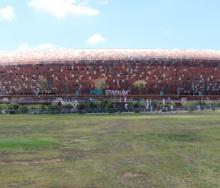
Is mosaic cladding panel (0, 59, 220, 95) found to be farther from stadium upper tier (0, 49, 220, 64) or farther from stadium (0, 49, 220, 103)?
stadium upper tier (0, 49, 220, 64)

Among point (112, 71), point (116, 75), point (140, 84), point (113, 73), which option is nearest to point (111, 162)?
point (140, 84)

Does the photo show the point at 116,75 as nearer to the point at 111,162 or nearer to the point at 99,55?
the point at 99,55

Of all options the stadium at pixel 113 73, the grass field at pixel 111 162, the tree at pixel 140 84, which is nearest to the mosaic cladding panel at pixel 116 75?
the stadium at pixel 113 73

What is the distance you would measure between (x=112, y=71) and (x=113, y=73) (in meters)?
0.44

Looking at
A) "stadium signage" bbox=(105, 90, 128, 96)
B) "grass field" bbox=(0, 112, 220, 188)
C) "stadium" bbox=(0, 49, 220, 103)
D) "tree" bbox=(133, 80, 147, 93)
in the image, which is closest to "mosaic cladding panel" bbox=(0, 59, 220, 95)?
"stadium" bbox=(0, 49, 220, 103)

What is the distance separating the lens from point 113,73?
7875cm

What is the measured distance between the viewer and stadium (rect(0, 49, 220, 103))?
78062 millimetres

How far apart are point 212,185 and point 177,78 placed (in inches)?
2796

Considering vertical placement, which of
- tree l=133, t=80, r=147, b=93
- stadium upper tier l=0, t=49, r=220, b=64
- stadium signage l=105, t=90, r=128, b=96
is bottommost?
stadium signage l=105, t=90, r=128, b=96

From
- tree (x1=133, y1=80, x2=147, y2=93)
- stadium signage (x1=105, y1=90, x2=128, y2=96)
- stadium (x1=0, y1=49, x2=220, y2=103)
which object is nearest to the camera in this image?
stadium (x1=0, y1=49, x2=220, y2=103)

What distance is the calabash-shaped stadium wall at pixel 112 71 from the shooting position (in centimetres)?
7812

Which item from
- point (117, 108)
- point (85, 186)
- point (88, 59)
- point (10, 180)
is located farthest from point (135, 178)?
point (88, 59)

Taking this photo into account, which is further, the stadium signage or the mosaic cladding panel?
the stadium signage

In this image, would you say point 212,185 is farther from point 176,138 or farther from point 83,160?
point 176,138
